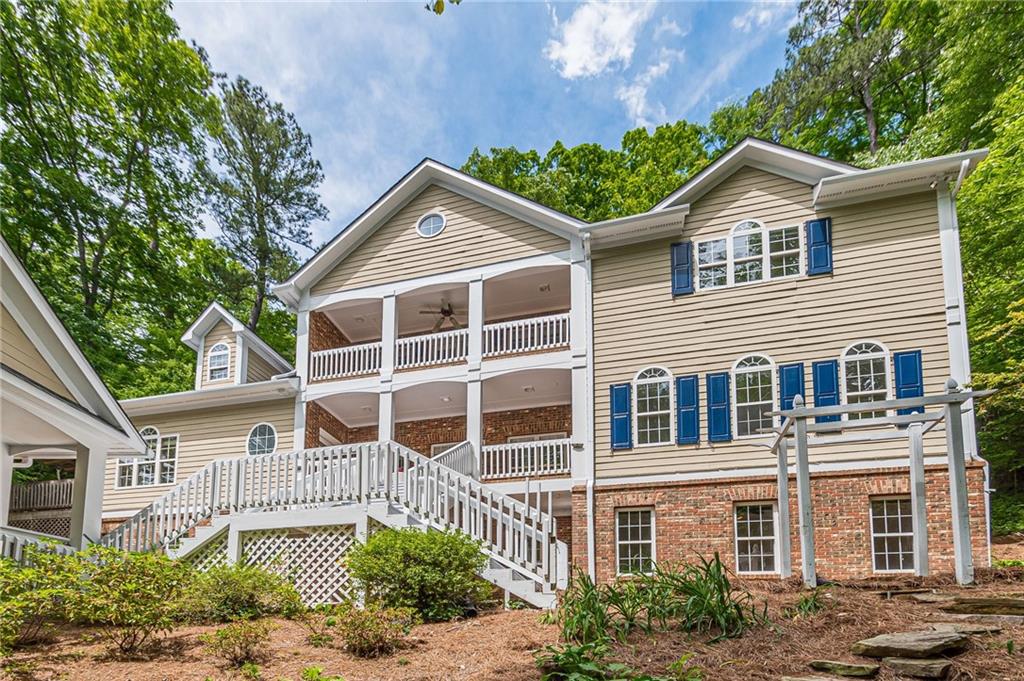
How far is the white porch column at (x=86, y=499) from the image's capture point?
41.2ft

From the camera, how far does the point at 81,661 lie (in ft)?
26.3

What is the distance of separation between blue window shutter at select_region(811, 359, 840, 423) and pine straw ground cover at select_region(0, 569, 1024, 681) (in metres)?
5.10

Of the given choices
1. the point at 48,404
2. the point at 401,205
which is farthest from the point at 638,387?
the point at 48,404

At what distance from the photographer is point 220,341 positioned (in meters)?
20.3

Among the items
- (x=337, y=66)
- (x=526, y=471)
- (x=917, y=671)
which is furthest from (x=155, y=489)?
(x=917, y=671)

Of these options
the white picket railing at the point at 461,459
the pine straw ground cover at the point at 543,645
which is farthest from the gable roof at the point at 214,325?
the pine straw ground cover at the point at 543,645

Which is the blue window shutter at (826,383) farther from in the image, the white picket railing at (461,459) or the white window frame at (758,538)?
the white picket railing at (461,459)

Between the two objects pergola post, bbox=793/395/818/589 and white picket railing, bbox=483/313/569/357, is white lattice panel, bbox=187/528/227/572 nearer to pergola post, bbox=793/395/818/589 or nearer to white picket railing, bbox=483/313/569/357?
white picket railing, bbox=483/313/569/357

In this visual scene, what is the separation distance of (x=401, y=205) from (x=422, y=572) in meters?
10.5

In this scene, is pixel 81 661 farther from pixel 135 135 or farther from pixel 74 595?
pixel 135 135

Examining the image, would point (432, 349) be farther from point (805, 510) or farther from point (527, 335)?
point (805, 510)

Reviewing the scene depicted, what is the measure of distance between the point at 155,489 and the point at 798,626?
17.1m

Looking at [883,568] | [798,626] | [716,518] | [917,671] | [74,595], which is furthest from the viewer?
[716,518]

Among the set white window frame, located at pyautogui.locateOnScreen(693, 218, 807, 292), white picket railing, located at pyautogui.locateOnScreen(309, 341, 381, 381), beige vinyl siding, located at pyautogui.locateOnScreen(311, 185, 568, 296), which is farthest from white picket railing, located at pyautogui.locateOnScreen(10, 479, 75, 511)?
white window frame, located at pyautogui.locateOnScreen(693, 218, 807, 292)
